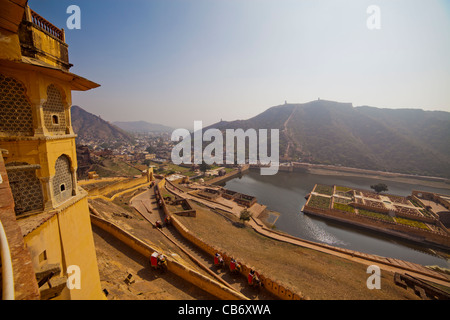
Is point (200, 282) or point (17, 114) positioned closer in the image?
point (17, 114)

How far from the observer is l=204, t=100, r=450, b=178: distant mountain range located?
63481 millimetres

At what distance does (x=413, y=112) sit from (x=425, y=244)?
5538 inches

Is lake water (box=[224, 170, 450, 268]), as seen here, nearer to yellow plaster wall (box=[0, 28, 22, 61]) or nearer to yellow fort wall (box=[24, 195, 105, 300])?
yellow fort wall (box=[24, 195, 105, 300])

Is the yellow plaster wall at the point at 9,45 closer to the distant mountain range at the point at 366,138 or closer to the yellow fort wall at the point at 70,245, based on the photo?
the yellow fort wall at the point at 70,245

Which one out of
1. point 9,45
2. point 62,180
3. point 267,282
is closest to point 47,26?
point 9,45

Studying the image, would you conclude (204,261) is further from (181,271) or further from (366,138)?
(366,138)

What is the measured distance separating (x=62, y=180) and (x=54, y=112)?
5.85 ft

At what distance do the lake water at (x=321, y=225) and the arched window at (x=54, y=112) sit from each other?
25.6 m

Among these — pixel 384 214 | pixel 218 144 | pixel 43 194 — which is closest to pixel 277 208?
pixel 384 214

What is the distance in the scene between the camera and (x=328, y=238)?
23781 millimetres

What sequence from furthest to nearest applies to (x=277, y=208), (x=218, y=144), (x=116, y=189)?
(x=218, y=144), (x=277, y=208), (x=116, y=189)

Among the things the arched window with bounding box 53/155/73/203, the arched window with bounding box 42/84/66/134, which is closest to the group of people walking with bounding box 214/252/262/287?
the arched window with bounding box 53/155/73/203

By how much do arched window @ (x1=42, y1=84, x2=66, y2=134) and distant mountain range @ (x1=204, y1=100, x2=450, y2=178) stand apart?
75.2m

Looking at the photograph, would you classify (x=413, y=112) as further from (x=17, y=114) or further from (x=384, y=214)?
(x=17, y=114)
